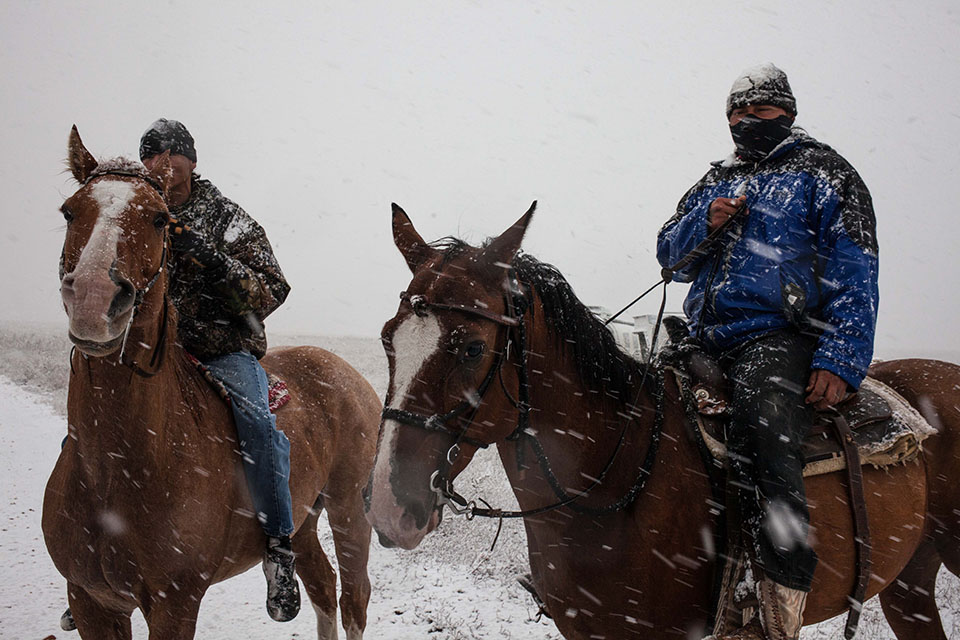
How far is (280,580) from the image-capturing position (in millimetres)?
3648

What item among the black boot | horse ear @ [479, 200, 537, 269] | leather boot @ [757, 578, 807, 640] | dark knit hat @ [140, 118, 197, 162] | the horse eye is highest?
dark knit hat @ [140, 118, 197, 162]

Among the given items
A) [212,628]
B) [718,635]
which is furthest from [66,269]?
[212,628]

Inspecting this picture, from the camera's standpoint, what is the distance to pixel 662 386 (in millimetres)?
2639

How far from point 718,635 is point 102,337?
2953 millimetres

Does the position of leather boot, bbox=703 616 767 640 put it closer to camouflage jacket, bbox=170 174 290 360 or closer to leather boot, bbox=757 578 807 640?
leather boot, bbox=757 578 807 640

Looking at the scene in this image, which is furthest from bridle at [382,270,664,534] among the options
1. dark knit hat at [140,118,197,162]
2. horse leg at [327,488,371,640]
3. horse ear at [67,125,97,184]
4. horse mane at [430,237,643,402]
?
horse leg at [327,488,371,640]

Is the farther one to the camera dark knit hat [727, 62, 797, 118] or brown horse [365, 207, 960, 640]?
dark knit hat [727, 62, 797, 118]

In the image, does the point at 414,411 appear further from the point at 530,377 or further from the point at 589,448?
the point at 589,448

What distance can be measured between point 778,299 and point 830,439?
73cm

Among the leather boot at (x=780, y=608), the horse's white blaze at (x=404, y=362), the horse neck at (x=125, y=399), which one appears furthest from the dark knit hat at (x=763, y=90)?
the horse neck at (x=125, y=399)

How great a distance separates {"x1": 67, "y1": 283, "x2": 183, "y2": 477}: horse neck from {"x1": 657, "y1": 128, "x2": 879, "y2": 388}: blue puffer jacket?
2.95m

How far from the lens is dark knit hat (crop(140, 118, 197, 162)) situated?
377 centimetres

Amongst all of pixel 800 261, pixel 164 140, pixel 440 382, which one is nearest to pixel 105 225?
pixel 164 140

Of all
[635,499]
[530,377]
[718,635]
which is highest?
[530,377]
